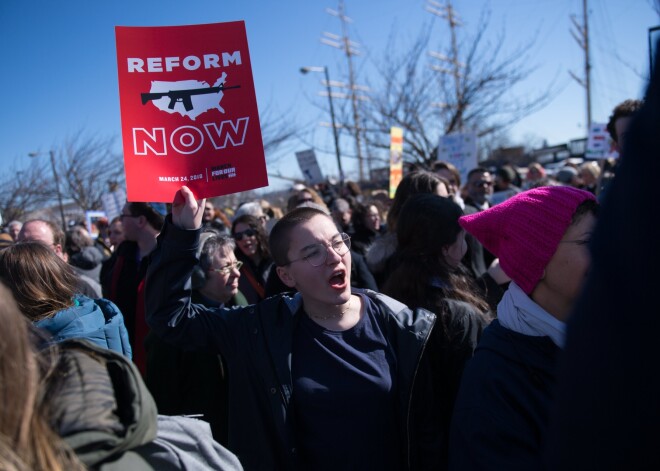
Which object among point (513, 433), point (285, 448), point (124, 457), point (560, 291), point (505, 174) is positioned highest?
point (505, 174)

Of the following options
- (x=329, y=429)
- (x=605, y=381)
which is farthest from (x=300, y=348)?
(x=605, y=381)

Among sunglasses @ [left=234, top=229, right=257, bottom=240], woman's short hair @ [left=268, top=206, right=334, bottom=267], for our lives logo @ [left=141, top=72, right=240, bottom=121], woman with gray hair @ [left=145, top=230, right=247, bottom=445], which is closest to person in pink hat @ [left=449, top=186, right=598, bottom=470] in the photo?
woman's short hair @ [left=268, top=206, right=334, bottom=267]

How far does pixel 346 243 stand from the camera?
254cm

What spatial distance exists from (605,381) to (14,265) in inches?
105

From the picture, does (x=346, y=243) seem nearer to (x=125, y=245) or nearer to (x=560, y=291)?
(x=560, y=291)

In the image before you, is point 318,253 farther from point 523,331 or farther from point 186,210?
point 523,331

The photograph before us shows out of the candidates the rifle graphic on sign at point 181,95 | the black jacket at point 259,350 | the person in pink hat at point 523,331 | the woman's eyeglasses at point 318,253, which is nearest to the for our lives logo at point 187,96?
the rifle graphic on sign at point 181,95

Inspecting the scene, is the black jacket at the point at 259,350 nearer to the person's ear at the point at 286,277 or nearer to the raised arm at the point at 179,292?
the raised arm at the point at 179,292

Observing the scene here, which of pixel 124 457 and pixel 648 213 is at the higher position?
pixel 648 213

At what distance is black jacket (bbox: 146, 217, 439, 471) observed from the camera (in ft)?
6.93

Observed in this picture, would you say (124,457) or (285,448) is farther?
(285,448)

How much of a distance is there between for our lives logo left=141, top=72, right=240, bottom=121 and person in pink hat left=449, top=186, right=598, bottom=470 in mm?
1479

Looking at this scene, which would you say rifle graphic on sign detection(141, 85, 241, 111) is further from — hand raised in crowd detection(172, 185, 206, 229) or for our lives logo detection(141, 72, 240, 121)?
hand raised in crowd detection(172, 185, 206, 229)

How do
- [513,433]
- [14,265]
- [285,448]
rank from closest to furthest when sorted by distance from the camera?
[513,433] → [285,448] → [14,265]
